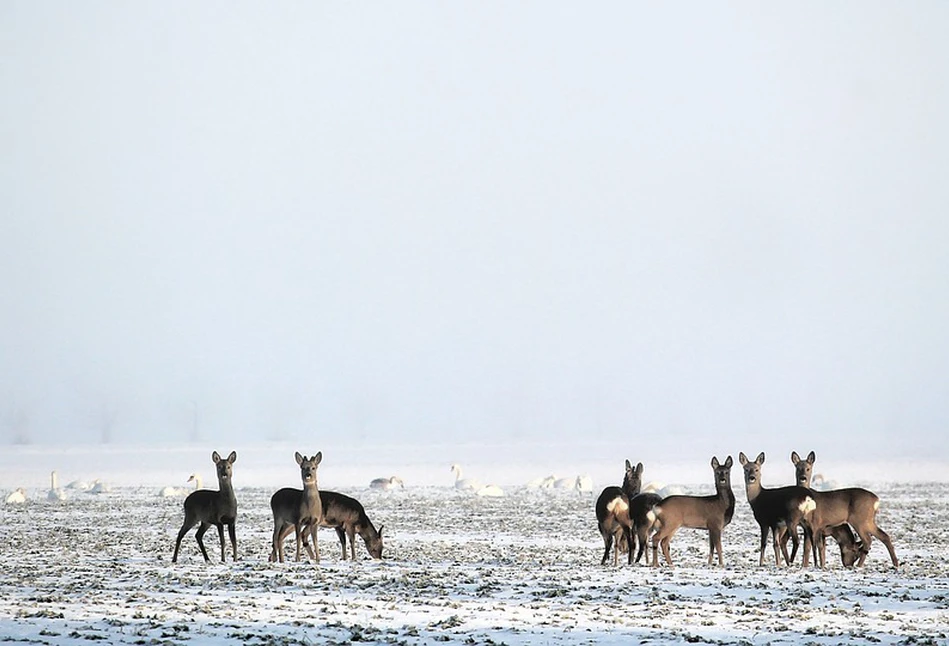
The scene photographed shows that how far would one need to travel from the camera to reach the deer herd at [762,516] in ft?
69.9

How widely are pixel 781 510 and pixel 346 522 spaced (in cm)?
805

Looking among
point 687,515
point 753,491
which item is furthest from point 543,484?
point 687,515

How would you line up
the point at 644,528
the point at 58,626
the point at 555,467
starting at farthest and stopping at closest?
the point at 555,467, the point at 644,528, the point at 58,626

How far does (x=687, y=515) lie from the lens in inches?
856

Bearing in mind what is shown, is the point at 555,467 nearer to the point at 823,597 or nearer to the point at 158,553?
the point at 158,553

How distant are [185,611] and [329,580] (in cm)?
356

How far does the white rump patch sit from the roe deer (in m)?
7.86

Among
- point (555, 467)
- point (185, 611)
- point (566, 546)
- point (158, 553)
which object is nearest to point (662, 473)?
point (555, 467)

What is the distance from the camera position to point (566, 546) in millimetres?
28406

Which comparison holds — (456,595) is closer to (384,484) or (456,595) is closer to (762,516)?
(762,516)

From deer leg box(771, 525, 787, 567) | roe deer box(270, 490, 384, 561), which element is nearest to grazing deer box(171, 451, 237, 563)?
roe deer box(270, 490, 384, 561)

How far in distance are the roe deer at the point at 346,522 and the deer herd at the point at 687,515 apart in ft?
0.18

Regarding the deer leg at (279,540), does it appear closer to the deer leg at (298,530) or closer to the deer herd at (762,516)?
the deer leg at (298,530)

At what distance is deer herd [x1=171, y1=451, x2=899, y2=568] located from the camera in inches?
843
